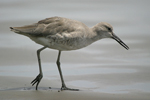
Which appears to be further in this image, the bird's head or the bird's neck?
the bird's head

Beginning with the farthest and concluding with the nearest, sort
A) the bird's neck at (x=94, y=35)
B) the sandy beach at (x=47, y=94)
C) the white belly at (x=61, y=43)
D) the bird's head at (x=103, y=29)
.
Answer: the bird's head at (x=103, y=29) → the bird's neck at (x=94, y=35) → the white belly at (x=61, y=43) → the sandy beach at (x=47, y=94)

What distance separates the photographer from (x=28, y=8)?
42.8 ft

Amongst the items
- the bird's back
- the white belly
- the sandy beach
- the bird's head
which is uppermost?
the bird's head

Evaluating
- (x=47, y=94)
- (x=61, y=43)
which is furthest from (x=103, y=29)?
(x=47, y=94)

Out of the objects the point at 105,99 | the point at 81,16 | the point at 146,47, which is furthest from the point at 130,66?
the point at 81,16

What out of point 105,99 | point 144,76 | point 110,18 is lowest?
point 105,99

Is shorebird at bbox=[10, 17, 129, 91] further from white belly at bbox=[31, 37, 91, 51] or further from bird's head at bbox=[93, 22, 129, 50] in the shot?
bird's head at bbox=[93, 22, 129, 50]

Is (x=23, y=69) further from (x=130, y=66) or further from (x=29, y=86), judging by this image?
(x=130, y=66)

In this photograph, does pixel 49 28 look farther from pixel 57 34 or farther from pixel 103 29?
pixel 103 29

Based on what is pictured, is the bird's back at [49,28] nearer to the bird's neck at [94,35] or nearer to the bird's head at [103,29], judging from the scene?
the bird's neck at [94,35]

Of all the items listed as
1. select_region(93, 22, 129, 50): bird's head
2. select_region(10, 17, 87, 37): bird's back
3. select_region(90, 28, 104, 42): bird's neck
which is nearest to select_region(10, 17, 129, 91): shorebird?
select_region(10, 17, 87, 37): bird's back

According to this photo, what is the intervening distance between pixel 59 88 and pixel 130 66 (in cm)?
228

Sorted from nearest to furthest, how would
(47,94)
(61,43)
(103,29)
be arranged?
1. (47,94)
2. (61,43)
3. (103,29)

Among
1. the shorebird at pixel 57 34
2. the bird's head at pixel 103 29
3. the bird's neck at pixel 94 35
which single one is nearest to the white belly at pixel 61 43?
the shorebird at pixel 57 34
